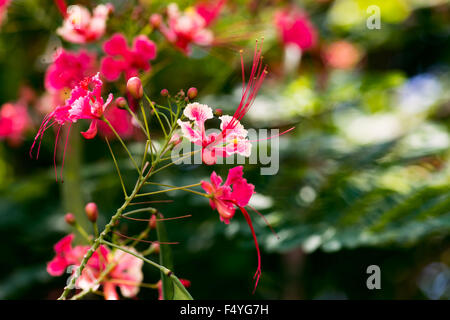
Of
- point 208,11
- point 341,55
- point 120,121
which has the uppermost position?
point 341,55

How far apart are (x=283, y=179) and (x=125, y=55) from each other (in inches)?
25.7

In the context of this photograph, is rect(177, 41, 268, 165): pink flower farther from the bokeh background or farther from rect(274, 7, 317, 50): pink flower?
rect(274, 7, 317, 50): pink flower

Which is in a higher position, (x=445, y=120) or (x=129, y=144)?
(x=445, y=120)

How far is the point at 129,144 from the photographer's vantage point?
5.58 feet

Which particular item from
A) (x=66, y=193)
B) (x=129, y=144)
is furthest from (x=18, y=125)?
(x=66, y=193)

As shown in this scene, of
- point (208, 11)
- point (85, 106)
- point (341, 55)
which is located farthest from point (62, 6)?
point (341, 55)

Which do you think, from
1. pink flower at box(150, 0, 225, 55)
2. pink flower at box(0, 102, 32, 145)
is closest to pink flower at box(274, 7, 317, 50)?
pink flower at box(150, 0, 225, 55)

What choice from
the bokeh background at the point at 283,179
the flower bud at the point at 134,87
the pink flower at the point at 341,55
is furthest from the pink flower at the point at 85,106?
the pink flower at the point at 341,55

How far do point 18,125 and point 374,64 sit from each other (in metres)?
2.10

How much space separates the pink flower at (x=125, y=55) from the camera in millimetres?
1150

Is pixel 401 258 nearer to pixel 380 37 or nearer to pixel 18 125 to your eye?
pixel 380 37

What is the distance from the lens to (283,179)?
153 cm

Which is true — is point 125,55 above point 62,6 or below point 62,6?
below

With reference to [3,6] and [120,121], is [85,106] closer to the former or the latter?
[120,121]
